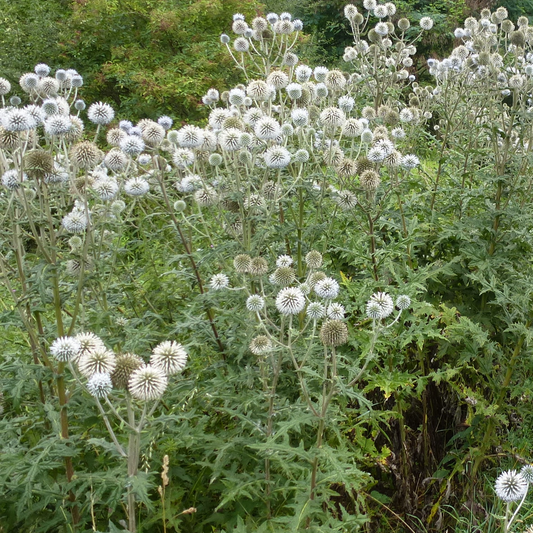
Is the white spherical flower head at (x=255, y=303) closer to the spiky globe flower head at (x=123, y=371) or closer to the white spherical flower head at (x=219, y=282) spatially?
the white spherical flower head at (x=219, y=282)

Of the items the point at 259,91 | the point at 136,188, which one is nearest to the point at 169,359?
the point at 136,188

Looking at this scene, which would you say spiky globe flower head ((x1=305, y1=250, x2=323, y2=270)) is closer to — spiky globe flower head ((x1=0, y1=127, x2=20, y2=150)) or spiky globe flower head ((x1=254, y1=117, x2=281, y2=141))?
spiky globe flower head ((x1=254, y1=117, x2=281, y2=141))

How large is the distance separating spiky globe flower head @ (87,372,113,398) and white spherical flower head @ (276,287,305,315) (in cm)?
75

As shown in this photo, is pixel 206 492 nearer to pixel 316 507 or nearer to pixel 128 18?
pixel 316 507

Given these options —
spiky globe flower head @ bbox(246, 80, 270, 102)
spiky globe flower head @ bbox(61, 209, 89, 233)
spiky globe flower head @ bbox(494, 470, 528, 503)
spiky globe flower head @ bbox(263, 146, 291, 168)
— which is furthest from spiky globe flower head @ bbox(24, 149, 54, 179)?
spiky globe flower head @ bbox(494, 470, 528, 503)

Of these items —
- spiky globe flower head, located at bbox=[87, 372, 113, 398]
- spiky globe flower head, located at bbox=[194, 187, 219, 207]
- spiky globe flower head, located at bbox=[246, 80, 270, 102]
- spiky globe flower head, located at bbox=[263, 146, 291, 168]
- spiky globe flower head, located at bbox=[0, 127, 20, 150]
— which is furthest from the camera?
spiky globe flower head, located at bbox=[246, 80, 270, 102]

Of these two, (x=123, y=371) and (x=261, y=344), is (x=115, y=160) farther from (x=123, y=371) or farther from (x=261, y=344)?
(x=123, y=371)

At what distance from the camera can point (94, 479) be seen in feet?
Answer: 6.79

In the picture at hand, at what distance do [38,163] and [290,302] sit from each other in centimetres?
116

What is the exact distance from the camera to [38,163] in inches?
88.5

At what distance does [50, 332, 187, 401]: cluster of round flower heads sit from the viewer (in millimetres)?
1680

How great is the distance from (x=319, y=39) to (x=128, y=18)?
740cm

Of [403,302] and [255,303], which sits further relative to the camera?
[403,302]

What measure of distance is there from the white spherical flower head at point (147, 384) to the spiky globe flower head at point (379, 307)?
875mm
